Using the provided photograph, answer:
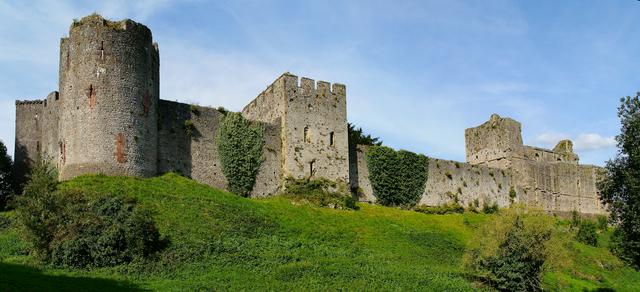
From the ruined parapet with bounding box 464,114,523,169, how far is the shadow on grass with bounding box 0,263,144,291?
130 feet

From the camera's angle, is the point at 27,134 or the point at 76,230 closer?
the point at 76,230

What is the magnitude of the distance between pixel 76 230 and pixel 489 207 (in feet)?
116

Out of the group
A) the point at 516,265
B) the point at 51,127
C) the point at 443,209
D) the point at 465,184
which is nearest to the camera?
the point at 516,265

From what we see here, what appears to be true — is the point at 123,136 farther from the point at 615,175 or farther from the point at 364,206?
the point at 615,175

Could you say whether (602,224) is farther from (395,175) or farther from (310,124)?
(310,124)

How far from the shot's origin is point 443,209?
2069 inches

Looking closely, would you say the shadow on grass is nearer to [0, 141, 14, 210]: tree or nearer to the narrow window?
[0, 141, 14, 210]: tree

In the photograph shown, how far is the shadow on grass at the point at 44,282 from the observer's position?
24.3 m

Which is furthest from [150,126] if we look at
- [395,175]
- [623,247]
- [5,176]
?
[623,247]

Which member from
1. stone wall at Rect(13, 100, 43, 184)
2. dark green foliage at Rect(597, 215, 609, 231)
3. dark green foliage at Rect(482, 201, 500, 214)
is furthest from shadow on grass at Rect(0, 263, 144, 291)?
dark green foliage at Rect(597, 215, 609, 231)

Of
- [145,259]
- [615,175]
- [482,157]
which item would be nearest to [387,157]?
[482,157]

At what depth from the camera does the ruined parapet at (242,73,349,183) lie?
46312 millimetres

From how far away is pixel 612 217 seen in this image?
36.7m

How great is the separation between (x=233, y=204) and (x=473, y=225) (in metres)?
16.8
